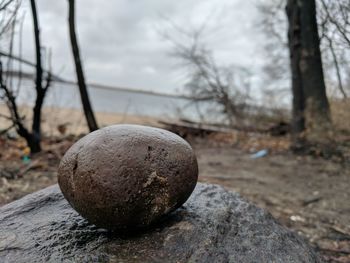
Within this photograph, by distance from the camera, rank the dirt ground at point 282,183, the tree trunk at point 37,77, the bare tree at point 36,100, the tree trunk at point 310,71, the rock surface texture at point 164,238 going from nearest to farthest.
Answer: the rock surface texture at point 164,238
the dirt ground at point 282,183
the bare tree at point 36,100
the tree trunk at point 37,77
the tree trunk at point 310,71

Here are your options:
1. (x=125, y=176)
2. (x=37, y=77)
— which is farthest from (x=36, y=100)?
(x=125, y=176)

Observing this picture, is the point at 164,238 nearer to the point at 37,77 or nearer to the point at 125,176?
the point at 125,176

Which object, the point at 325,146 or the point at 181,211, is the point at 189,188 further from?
the point at 325,146

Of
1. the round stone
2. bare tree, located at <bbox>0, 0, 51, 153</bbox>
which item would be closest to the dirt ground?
bare tree, located at <bbox>0, 0, 51, 153</bbox>

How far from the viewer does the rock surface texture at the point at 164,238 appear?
6.16 ft

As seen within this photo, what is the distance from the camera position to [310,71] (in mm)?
7703

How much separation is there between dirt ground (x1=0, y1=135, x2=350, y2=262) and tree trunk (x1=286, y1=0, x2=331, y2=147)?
25.8 inches

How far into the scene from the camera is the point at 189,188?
215cm

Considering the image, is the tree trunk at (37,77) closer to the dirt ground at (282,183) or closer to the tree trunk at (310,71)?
the dirt ground at (282,183)

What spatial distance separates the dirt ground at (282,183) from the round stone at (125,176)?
1996 mm

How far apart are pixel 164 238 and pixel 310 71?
665 cm

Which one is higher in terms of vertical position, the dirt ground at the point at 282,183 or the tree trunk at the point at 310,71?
the tree trunk at the point at 310,71

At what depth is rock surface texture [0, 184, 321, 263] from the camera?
6.16 feet

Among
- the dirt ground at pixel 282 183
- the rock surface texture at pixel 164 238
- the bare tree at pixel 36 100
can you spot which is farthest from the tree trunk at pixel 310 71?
the rock surface texture at pixel 164 238
